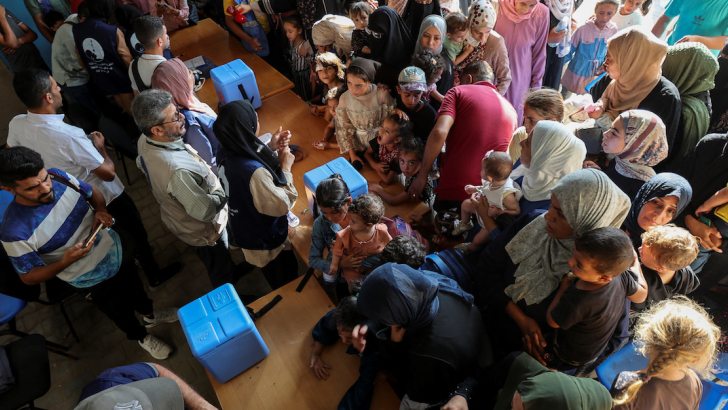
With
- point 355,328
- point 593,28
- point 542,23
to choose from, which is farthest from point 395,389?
point 593,28

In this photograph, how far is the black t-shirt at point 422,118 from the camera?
2.97m

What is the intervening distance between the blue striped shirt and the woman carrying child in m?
3.17

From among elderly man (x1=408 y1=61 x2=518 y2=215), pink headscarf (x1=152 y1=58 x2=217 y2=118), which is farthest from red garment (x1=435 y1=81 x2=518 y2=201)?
pink headscarf (x1=152 y1=58 x2=217 y2=118)

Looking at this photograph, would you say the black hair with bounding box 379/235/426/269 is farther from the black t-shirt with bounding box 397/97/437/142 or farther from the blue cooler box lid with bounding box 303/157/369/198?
the black t-shirt with bounding box 397/97/437/142

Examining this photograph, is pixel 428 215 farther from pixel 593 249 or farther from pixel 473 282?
pixel 593 249

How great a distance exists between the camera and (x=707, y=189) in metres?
2.40

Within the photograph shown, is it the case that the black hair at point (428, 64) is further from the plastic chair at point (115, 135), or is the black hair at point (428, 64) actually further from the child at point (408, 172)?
the plastic chair at point (115, 135)

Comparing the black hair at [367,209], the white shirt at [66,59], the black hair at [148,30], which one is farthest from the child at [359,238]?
the white shirt at [66,59]

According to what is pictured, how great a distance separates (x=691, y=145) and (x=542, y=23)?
1.64 meters

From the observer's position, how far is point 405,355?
6.11 ft

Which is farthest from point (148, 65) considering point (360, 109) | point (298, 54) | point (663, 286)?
point (663, 286)

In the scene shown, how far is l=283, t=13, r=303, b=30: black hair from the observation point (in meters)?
4.06

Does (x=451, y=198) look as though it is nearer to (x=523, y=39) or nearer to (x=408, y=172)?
(x=408, y=172)

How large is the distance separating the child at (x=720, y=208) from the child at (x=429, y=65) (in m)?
1.95
